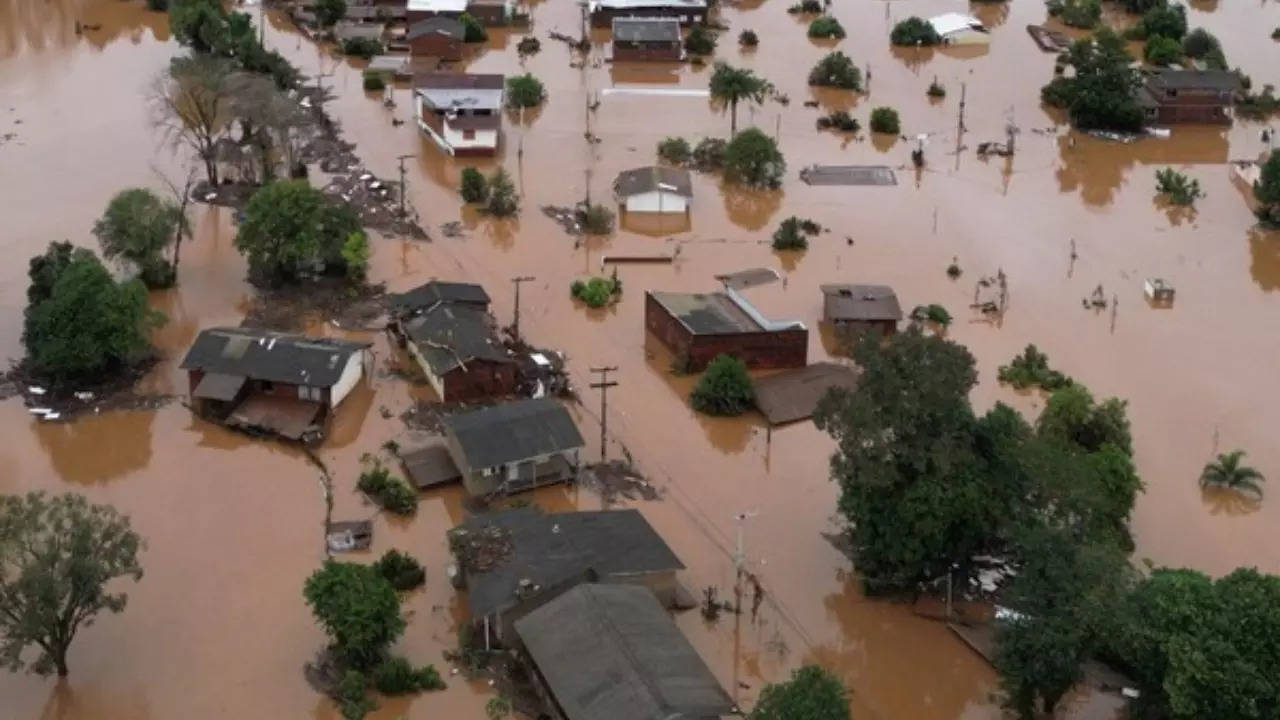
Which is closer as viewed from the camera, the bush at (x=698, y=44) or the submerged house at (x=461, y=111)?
the submerged house at (x=461, y=111)

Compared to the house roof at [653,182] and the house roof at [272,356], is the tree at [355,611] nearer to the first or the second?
the house roof at [272,356]

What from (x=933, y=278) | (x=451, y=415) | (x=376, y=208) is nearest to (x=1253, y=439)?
(x=933, y=278)

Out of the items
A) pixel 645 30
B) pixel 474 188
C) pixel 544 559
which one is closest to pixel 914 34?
pixel 645 30

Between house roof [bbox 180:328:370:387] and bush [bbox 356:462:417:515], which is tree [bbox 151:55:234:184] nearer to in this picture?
house roof [bbox 180:328:370:387]

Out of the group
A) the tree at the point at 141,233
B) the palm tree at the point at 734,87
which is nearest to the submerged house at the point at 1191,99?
the palm tree at the point at 734,87

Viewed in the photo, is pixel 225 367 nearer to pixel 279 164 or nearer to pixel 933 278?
pixel 279 164

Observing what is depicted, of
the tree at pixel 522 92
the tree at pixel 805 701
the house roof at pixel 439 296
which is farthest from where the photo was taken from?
the tree at pixel 522 92

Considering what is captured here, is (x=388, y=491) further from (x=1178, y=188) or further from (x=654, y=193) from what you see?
(x=1178, y=188)
